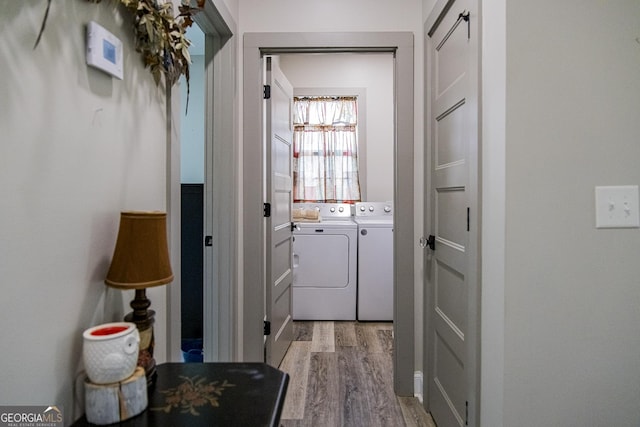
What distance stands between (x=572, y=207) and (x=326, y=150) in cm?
319

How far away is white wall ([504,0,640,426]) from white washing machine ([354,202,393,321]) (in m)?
2.42

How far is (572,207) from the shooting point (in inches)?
43.4

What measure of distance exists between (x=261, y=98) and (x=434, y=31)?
103cm

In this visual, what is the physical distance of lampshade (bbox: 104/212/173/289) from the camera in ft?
3.01

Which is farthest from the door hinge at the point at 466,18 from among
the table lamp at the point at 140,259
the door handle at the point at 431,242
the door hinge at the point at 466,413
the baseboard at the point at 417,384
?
the baseboard at the point at 417,384

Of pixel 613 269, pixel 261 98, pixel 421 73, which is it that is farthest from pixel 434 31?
pixel 613 269

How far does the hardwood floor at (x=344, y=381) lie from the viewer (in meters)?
2.05

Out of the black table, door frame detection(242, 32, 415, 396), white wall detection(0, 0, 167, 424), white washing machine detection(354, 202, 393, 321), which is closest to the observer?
white wall detection(0, 0, 167, 424)

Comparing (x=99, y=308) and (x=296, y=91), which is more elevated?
(x=296, y=91)

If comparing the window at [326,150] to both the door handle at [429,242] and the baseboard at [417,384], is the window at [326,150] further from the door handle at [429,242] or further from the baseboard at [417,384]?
the baseboard at [417,384]

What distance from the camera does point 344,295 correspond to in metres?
3.63

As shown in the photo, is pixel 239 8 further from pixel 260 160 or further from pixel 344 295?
pixel 344 295

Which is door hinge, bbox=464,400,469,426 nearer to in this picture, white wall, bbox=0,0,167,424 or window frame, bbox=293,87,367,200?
white wall, bbox=0,0,167,424

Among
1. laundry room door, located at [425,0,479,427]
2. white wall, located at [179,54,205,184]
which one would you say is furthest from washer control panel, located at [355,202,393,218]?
laundry room door, located at [425,0,479,427]
